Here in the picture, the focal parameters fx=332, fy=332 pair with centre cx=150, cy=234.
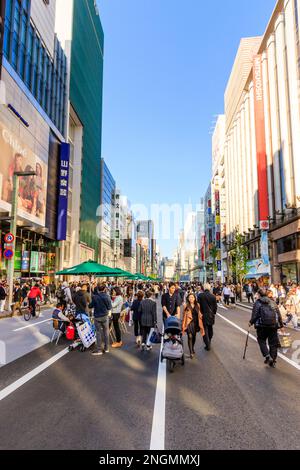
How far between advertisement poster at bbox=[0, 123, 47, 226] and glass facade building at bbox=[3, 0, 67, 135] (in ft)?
23.5

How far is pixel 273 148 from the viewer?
38906 millimetres

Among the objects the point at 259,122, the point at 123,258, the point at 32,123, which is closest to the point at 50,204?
the point at 32,123

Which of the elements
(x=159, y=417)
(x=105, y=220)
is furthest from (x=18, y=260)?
(x=105, y=220)

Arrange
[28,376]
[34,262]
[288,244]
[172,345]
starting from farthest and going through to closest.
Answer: [34,262] → [288,244] → [172,345] → [28,376]

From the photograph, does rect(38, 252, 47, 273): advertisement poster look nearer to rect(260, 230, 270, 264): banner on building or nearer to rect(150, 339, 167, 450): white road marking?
rect(260, 230, 270, 264): banner on building

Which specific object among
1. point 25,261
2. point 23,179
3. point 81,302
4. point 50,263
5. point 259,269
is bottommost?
point 81,302

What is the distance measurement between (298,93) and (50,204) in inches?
1159

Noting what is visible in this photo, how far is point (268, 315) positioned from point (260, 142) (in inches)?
1483

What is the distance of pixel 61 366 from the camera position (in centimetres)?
786

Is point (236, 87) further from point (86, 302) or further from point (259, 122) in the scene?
point (86, 302)

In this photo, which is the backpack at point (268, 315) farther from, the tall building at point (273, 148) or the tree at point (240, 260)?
the tree at point (240, 260)

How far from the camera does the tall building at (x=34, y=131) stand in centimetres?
2868

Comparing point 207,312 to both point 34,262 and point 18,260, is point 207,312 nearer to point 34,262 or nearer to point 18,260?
point 18,260
